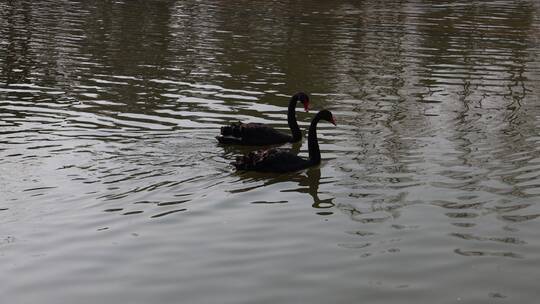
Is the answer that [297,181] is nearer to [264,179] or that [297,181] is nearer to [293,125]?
[264,179]

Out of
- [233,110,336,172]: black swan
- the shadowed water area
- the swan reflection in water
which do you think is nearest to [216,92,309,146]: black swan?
the shadowed water area

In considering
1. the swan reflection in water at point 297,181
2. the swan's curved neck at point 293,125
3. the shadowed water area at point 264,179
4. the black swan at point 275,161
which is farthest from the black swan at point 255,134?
the swan reflection in water at point 297,181

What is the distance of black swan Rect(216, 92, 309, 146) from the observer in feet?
36.1

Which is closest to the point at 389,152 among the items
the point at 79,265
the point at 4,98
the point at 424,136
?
the point at 424,136

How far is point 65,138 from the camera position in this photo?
11258mm

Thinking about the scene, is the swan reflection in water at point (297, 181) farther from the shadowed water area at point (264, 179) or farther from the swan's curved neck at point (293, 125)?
the swan's curved neck at point (293, 125)

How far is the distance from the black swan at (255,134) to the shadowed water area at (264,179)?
0.49 ft

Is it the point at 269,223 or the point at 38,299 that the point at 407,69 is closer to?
the point at 269,223

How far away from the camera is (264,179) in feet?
31.2

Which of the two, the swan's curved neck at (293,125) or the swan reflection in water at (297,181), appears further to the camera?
the swan's curved neck at (293,125)

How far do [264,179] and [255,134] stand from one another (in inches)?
70.8

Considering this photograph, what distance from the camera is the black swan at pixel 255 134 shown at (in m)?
11.0

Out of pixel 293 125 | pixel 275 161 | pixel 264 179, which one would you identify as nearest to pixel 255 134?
pixel 293 125

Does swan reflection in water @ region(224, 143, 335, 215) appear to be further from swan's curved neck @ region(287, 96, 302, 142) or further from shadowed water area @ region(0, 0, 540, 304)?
swan's curved neck @ region(287, 96, 302, 142)
